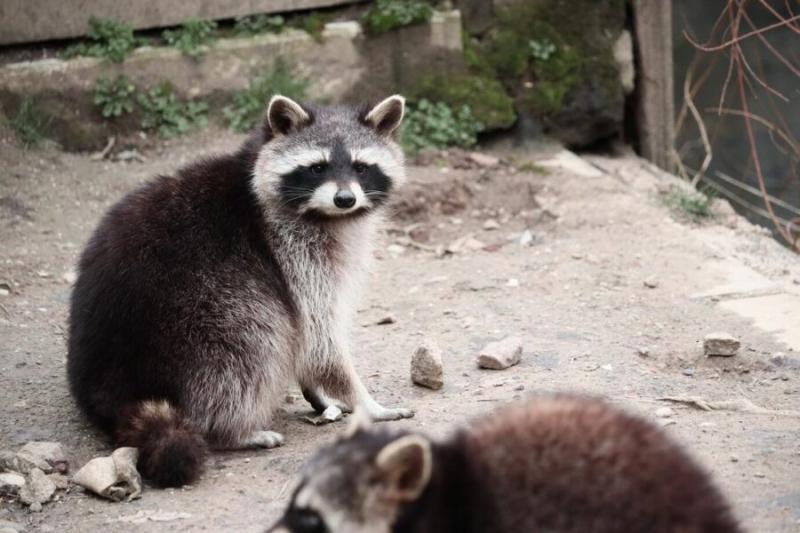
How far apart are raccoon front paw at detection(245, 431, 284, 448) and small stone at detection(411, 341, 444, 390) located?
771 mm

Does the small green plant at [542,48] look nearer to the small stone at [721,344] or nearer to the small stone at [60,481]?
the small stone at [721,344]

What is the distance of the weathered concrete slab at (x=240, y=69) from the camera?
298 inches

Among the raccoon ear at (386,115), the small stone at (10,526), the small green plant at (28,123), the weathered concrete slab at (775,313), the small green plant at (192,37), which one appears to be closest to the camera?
Answer: the small stone at (10,526)

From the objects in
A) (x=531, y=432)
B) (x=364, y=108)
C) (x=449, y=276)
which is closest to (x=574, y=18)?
(x=449, y=276)

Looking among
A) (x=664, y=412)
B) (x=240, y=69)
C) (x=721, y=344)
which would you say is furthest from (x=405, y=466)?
(x=240, y=69)

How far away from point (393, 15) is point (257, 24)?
39.5 inches

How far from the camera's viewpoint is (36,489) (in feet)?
13.5

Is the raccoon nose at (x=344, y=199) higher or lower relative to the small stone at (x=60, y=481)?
higher

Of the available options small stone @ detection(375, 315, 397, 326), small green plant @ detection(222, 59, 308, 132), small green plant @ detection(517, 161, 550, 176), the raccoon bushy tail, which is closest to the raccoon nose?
the raccoon bushy tail

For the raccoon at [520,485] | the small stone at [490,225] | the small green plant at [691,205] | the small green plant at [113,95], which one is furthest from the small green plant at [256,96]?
the raccoon at [520,485]

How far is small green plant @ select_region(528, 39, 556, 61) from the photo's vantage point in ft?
28.1

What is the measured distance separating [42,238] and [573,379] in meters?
3.49

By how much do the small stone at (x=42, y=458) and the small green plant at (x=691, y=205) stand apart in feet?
15.3

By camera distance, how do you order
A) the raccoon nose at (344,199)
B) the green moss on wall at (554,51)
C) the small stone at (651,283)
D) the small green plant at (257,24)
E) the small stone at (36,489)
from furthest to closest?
the green moss on wall at (554,51)
the small green plant at (257,24)
the small stone at (651,283)
the raccoon nose at (344,199)
the small stone at (36,489)
